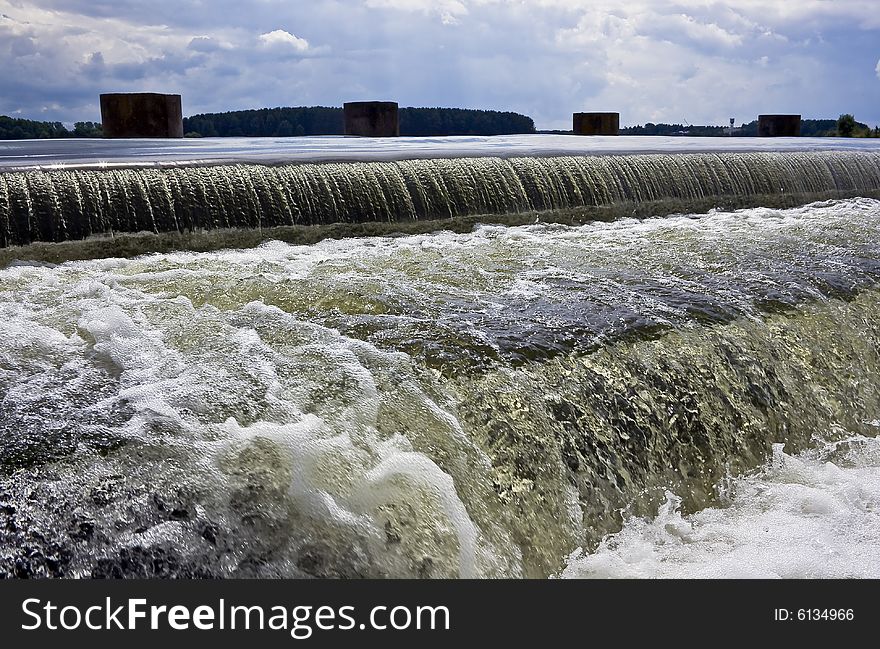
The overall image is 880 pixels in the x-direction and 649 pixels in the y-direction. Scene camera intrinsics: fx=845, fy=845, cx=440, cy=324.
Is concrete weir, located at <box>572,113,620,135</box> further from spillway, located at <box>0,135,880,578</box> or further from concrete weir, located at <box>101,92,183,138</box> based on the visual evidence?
spillway, located at <box>0,135,880,578</box>

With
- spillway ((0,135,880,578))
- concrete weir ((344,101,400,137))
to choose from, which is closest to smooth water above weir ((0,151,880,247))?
spillway ((0,135,880,578))

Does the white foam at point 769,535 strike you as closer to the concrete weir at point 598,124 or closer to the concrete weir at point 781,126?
the concrete weir at point 598,124

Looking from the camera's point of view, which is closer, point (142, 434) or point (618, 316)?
point (142, 434)

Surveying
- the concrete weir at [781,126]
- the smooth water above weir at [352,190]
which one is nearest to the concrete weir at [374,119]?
the concrete weir at [781,126]

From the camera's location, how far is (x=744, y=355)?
2.83m

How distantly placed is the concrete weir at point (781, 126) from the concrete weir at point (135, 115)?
1201 centimetres

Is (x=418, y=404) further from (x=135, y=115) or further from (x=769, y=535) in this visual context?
(x=135, y=115)

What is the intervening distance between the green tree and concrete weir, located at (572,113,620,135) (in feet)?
16.0

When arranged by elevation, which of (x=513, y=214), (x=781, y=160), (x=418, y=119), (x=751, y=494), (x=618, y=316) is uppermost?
(x=418, y=119)

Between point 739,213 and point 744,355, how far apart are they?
4141mm

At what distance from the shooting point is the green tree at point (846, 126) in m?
18.1

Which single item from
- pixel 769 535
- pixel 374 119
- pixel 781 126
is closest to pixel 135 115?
pixel 374 119

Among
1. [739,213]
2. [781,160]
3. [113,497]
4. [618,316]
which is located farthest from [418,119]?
[113,497]
